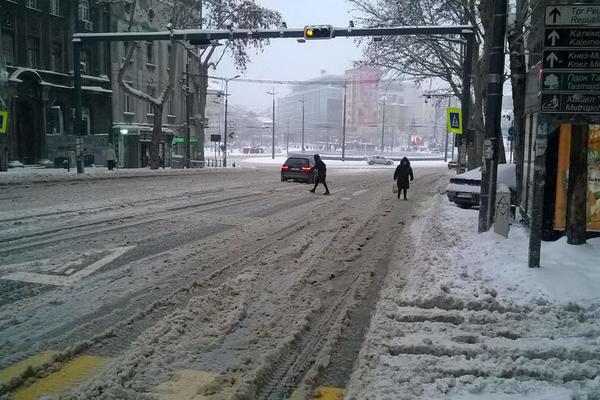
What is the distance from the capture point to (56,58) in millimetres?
36062

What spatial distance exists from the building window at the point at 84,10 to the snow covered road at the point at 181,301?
31.0 metres

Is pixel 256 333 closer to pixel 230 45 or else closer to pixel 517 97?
pixel 517 97

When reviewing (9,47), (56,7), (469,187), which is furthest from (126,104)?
(469,187)

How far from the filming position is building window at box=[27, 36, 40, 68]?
33.5 metres

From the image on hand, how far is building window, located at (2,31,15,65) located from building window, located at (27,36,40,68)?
44.0 inches

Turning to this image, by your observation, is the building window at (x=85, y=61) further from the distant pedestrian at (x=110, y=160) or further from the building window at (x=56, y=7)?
the distant pedestrian at (x=110, y=160)

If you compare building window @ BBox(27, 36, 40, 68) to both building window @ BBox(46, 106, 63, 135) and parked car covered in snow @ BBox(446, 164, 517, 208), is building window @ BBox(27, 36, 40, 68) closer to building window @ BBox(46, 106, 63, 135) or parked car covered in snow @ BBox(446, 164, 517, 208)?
building window @ BBox(46, 106, 63, 135)

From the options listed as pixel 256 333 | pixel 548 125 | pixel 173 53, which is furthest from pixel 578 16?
pixel 173 53

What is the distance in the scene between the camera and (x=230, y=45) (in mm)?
38219

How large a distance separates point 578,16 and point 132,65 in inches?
1590


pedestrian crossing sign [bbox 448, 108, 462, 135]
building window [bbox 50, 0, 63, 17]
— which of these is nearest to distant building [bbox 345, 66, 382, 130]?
building window [bbox 50, 0, 63, 17]

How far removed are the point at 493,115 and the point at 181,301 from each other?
23.8 ft

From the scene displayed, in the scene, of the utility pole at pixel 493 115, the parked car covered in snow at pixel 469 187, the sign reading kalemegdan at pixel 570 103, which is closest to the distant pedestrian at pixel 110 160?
the parked car covered in snow at pixel 469 187

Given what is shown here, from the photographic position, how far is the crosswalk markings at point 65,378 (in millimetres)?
3697
